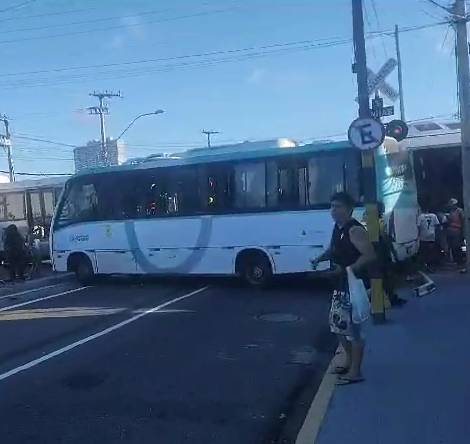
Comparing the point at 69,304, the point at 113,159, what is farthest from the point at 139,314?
the point at 113,159

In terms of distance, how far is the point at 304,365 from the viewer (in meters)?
7.31

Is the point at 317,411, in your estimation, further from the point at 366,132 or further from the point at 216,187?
the point at 216,187

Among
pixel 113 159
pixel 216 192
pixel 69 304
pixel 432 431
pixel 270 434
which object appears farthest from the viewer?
pixel 113 159

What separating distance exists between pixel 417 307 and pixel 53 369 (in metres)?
5.79

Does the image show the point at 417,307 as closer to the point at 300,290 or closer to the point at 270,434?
the point at 300,290

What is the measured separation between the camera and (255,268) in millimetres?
13734

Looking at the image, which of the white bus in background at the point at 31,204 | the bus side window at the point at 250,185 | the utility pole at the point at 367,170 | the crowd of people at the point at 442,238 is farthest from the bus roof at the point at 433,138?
the white bus in background at the point at 31,204

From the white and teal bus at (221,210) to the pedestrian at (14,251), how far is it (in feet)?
4.79

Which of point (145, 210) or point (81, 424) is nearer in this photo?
point (81, 424)

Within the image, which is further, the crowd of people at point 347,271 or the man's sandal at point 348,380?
the man's sandal at point 348,380

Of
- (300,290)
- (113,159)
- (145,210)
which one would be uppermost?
(113,159)

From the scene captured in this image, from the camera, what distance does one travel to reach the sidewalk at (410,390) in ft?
15.5

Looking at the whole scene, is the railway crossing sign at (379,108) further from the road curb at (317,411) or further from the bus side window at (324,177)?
the road curb at (317,411)

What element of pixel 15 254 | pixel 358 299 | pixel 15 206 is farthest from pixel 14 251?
pixel 358 299
